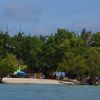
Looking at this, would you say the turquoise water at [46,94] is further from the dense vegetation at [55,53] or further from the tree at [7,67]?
the dense vegetation at [55,53]

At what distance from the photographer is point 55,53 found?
396 feet

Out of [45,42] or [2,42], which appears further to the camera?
[45,42]

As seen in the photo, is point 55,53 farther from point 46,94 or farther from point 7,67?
point 46,94

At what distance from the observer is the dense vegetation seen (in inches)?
4279

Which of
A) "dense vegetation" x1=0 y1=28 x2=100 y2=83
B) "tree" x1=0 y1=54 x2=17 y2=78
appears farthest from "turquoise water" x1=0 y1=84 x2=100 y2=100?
"dense vegetation" x1=0 y1=28 x2=100 y2=83

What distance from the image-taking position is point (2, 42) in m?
119

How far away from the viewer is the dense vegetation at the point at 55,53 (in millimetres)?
108688

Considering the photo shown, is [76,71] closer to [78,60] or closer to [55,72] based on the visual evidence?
[78,60]

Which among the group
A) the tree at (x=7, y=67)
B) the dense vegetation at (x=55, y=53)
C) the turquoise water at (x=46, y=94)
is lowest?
the turquoise water at (x=46, y=94)

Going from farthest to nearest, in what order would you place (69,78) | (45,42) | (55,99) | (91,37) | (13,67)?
(91,37) < (45,42) < (69,78) < (13,67) < (55,99)

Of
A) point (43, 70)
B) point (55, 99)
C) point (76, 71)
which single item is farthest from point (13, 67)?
point (55, 99)

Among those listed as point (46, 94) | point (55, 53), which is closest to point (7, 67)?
point (55, 53)

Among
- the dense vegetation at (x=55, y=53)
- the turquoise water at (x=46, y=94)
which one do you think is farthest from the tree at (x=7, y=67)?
the turquoise water at (x=46, y=94)

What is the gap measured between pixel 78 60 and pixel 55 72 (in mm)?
13891
